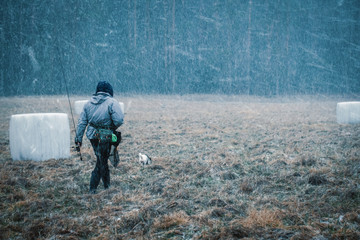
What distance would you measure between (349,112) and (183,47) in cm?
2376

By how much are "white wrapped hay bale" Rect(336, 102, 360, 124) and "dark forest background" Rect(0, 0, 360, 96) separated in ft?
69.7

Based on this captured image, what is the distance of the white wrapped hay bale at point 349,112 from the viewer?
40.0 ft

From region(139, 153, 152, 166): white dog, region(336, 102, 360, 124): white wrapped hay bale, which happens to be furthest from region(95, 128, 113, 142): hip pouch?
region(336, 102, 360, 124): white wrapped hay bale

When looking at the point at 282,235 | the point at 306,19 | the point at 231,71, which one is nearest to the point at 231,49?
the point at 231,71

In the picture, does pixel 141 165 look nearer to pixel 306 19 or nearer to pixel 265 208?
pixel 265 208

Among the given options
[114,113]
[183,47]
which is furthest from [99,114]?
[183,47]

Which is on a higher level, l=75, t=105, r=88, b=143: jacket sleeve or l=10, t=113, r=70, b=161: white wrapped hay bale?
l=75, t=105, r=88, b=143: jacket sleeve

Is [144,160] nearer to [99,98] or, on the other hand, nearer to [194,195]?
[194,195]

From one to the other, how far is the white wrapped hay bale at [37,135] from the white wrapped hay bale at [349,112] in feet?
39.3

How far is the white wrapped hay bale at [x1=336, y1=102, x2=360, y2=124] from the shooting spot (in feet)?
40.0

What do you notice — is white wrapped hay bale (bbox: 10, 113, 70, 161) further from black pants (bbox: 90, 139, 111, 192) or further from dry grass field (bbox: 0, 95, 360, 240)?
black pants (bbox: 90, 139, 111, 192)

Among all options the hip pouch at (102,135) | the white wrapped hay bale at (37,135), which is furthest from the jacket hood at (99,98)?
the white wrapped hay bale at (37,135)

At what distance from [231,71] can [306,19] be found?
12205 mm

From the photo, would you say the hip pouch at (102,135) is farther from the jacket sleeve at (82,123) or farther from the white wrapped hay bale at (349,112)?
the white wrapped hay bale at (349,112)
